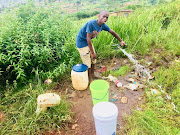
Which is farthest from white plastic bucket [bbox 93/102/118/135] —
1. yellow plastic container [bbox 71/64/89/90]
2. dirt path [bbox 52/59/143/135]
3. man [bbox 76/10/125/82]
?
man [bbox 76/10/125/82]

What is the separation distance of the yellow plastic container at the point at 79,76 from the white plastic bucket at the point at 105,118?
39.2 inches

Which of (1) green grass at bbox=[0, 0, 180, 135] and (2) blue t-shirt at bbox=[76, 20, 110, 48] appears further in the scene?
(2) blue t-shirt at bbox=[76, 20, 110, 48]

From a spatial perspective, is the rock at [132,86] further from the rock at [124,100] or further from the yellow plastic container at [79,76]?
the yellow plastic container at [79,76]

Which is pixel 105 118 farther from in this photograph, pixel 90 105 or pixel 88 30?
pixel 88 30

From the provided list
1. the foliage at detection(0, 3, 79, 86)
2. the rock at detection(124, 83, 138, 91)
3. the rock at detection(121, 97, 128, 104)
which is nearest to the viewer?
the rock at detection(121, 97, 128, 104)

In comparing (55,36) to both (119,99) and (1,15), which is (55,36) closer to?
(1,15)

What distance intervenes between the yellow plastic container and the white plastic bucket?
995 millimetres

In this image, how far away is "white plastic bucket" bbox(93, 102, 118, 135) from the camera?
1.60m

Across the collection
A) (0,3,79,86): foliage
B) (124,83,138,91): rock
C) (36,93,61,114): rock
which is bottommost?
(124,83,138,91): rock

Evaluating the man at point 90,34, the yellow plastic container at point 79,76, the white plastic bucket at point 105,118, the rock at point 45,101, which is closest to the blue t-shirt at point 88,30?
the man at point 90,34

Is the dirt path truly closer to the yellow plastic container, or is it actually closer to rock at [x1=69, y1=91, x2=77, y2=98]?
rock at [x1=69, y1=91, x2=77, y2=98]

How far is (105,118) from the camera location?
1.59m

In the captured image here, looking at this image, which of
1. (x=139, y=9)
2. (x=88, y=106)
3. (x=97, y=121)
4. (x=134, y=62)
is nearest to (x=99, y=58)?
(x=134, y=62)

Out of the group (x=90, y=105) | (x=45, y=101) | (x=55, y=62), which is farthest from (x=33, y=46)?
(x=90, y=105)
